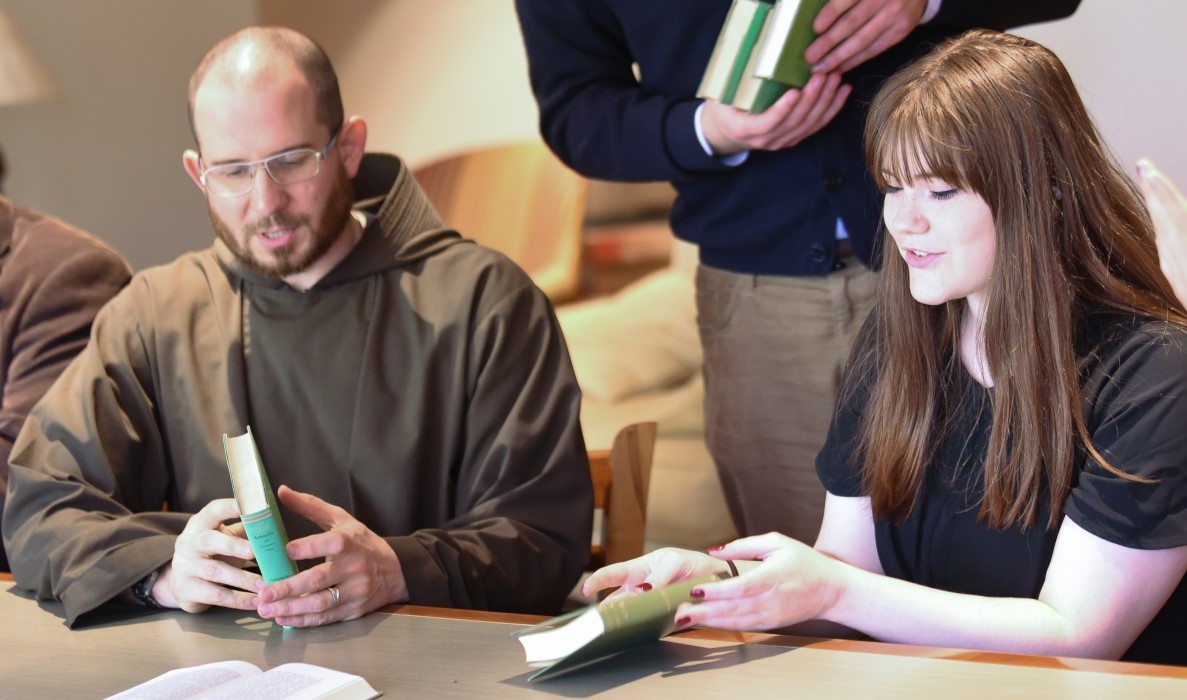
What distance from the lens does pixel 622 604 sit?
1303mm

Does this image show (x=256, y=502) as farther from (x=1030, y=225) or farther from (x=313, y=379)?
(x=1030, y=225)

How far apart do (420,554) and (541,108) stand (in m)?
0.98

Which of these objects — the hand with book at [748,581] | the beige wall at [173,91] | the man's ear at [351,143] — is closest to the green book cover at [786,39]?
the man's ear at [351,143]

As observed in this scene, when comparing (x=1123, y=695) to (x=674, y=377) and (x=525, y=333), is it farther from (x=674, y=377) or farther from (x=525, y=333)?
(x=674, y=377)

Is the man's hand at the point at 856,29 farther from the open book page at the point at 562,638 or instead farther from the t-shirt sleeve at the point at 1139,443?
the open book page at the point at 562,638

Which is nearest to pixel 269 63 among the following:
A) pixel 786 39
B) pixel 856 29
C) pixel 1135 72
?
pixel 786 39

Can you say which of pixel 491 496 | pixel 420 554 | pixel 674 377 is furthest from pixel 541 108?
pixel 674 377

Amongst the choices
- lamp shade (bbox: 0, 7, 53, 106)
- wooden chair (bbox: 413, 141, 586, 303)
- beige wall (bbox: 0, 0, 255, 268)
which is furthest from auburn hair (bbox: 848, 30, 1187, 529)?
beige wall (bbox: 0, 0, 255, 268)

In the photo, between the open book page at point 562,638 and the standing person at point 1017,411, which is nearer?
the open book page at point 562,638

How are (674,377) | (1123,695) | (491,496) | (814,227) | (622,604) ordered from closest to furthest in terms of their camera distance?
(1123,695)
(622,604)
(491,496)
(814,227)
(674,377)

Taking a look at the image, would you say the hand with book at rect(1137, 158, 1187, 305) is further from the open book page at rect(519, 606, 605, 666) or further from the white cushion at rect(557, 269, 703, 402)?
the white cushion at rect(557, 269, 703, 402)

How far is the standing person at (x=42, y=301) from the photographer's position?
2.30 meters

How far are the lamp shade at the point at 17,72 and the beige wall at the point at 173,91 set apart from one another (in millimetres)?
318

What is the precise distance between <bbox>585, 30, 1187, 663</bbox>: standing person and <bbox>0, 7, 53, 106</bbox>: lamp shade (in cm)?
300
